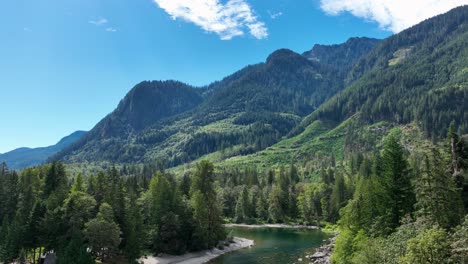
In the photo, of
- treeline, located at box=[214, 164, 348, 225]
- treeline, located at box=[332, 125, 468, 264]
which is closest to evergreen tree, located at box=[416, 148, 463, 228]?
treeline, located at box=[332, 125, 468, 264]

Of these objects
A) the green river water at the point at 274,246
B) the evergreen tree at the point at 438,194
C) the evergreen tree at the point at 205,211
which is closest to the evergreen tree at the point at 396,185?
the evergreen tree at the point at 438,194

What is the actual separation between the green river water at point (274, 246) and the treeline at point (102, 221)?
11603 millimetres

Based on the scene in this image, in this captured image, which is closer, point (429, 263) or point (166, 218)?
point (429, 263)

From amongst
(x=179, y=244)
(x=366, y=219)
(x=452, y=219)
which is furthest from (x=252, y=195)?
(x=452, y=219)

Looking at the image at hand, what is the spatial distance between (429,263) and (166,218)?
7193 centimetres

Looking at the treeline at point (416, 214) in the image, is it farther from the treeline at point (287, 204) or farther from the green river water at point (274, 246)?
the treeline at point (287, 204)

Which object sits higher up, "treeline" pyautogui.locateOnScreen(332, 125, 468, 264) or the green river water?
A: "treeline" pyautogui.locateOnScreen(332, 125, 468, 264)

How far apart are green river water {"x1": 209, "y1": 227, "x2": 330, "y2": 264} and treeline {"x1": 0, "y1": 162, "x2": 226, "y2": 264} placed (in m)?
11.6

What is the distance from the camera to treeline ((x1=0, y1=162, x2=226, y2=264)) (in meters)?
73.8

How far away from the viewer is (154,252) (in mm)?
96562

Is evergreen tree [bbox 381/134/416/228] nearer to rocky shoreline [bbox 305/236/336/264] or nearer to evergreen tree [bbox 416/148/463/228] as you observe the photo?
evergreen tree [bbox 416/148/463/228]

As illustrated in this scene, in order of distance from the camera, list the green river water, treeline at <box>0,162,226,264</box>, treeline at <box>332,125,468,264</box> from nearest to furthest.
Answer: treeline at <box>332,125,468,264</box>
treeline at <box>0,162,226,264</box>
the green river water

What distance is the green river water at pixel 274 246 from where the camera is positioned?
9188 cm

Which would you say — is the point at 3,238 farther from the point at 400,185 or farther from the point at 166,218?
the point at 400,185
